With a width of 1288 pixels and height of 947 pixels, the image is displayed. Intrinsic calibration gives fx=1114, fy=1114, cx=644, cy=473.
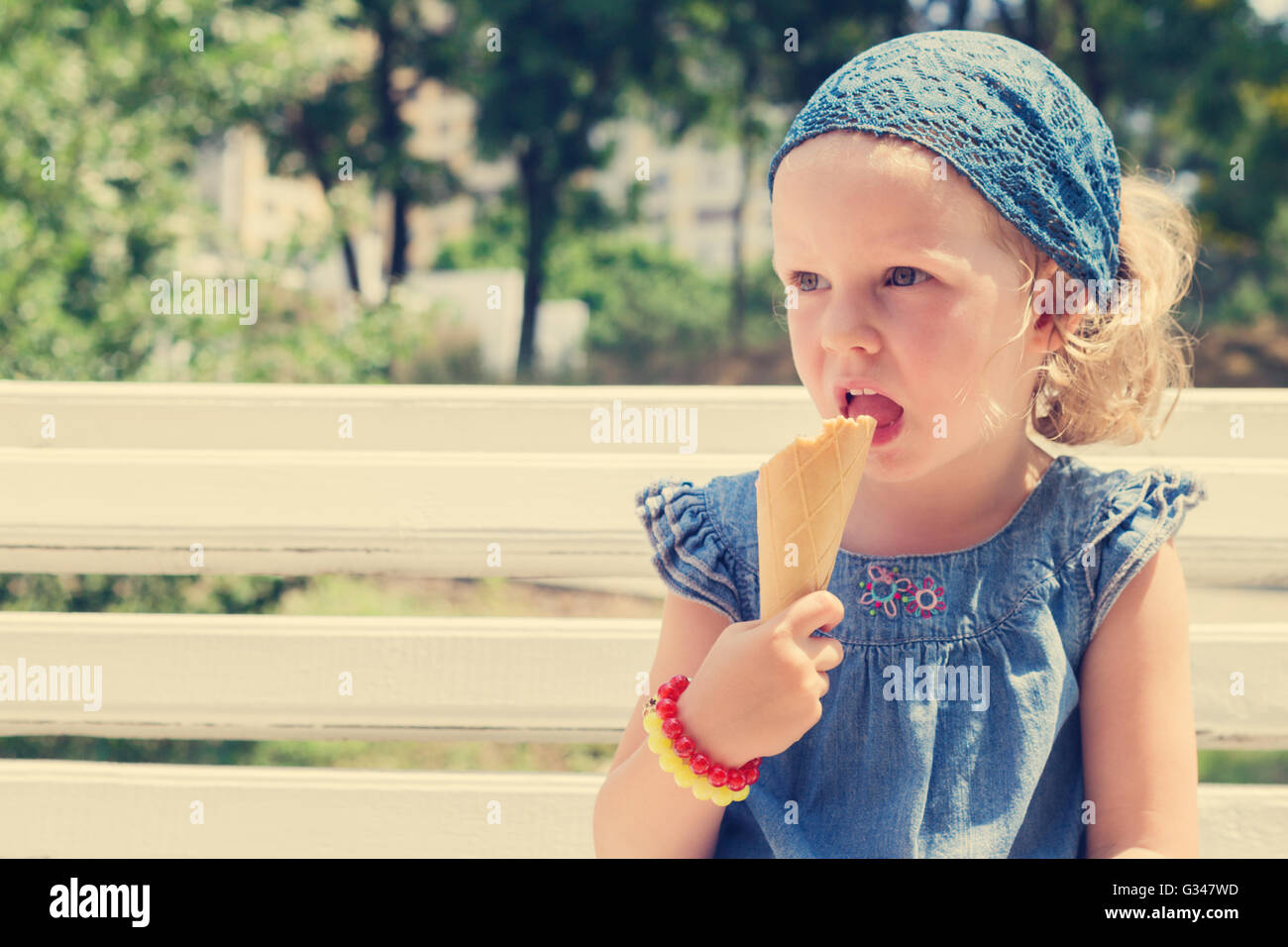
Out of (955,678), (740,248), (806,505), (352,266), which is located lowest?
(955,678)

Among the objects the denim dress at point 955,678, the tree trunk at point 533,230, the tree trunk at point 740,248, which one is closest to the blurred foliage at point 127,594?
the denim dress at point 955,678

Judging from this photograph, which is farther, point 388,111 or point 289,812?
point 388,111

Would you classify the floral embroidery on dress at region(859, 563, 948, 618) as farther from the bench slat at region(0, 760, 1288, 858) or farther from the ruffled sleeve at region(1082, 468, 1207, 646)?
the bench slat at region(0, 760, 1288, 858)

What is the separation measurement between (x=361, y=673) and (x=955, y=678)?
89cm

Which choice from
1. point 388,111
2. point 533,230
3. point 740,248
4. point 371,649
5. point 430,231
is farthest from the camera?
point 430,231

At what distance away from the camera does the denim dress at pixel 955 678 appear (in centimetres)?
139

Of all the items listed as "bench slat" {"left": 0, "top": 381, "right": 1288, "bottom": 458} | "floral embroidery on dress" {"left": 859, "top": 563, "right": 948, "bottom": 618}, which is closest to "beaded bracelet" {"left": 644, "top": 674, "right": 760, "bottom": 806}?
"floral embroidery on dress" {"left": 859, "top": 563, "right": 948, "bottom": 618}

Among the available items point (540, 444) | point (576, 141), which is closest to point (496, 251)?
point (576, 141)

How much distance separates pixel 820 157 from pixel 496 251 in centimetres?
3371

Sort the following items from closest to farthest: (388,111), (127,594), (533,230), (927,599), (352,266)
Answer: (927,599) → (127,594) → (388,111) → (352,266) → (533,230)

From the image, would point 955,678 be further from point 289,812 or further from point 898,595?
point 289,812

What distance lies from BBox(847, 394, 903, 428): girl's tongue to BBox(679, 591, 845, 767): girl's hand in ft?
0.75

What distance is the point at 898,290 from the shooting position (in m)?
1.28

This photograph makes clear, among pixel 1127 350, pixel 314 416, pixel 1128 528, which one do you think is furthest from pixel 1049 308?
pixel 314 416
